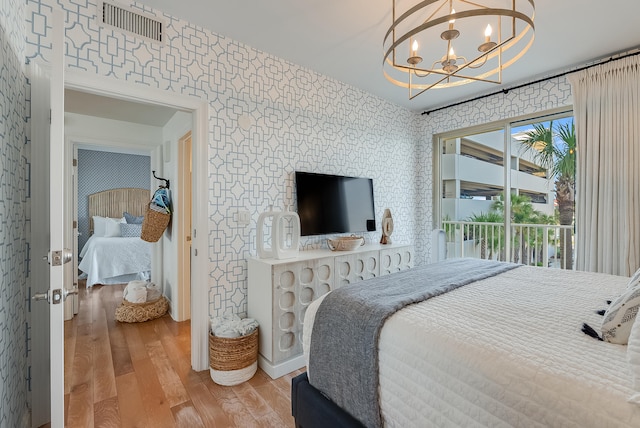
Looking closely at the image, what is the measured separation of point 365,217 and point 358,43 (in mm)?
1692

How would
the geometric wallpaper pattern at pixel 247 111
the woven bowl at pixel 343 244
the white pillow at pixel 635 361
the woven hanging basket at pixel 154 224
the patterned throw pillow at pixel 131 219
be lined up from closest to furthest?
the white pillow at pixel 635 361 → the geometric wallpaper pattern at pixel 247 111 → the woven bowl at pixel 343 244 → the woven hanging basket at pixel 154 224 → the patterned throw pillow at pixel 131 219

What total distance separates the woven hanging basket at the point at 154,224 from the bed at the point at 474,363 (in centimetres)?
247

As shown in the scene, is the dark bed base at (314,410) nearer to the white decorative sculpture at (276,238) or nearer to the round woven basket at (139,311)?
the white decorative sculpture at (276,238)

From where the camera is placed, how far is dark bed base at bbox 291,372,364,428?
4.10 ft

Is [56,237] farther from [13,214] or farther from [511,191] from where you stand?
[511,191]

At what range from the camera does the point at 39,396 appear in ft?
5.57

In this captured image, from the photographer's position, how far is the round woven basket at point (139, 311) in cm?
317

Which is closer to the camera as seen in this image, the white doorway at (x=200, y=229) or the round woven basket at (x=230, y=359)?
the round woven basket at (x=230, y=359)

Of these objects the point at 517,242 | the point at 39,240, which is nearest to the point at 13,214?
the point at 39,240

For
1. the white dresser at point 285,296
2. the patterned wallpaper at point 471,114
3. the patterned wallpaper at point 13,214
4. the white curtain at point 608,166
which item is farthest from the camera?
the patterned wallpaper at point 471,114

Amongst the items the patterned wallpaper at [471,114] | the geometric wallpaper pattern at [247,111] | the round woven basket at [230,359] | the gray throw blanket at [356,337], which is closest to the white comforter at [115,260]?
the geometric wallpaper pattern at [247,111]

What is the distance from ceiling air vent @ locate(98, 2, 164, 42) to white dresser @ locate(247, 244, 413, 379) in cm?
172

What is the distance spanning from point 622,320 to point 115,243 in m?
5.84

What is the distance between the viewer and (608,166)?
2.55m
